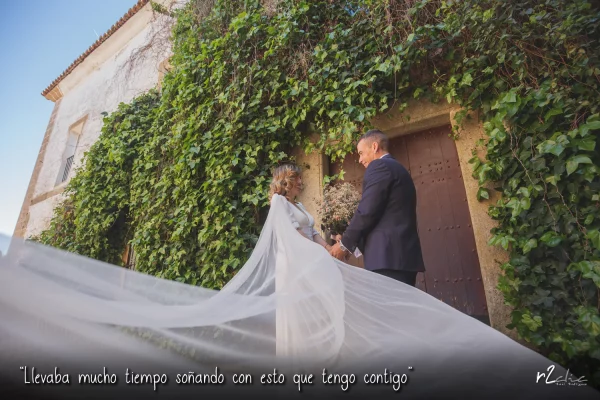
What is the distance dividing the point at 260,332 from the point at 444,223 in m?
2.17

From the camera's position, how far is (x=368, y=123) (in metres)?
3.11

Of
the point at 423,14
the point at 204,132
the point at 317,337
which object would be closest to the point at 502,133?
the point at 423,14

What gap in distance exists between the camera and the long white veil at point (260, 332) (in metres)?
1.19

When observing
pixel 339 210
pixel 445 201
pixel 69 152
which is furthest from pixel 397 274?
pixel 69 152

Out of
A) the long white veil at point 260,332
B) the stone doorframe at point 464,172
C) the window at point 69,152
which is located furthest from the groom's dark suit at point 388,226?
the window at point 69,152

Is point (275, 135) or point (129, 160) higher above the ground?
point (129, 160)

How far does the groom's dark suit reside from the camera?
1.91 meters

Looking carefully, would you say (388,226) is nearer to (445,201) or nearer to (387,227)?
(387,227)

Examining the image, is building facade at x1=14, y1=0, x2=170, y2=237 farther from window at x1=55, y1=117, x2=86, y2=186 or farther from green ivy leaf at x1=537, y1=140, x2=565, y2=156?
green ivy leaf at x1=537, y1=140, x2=565, y2=156

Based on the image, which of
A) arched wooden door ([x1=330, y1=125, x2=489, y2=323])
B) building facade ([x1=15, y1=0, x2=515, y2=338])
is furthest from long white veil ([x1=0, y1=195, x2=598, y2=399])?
arched wooden door ([x1=330, y1=125, x2=489, y2=323])

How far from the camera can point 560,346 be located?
2002mm

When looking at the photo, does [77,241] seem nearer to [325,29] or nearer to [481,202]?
[325,29]

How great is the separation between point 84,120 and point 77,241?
4941 mm

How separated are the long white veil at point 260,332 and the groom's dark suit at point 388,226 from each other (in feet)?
0.68
